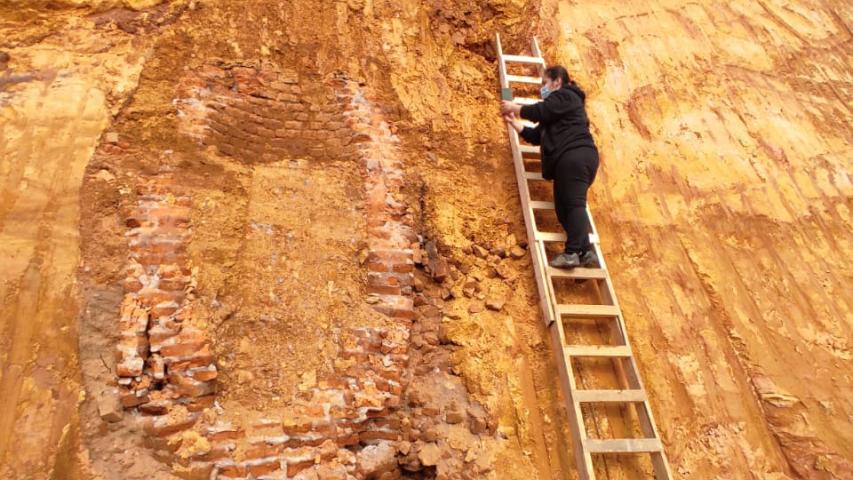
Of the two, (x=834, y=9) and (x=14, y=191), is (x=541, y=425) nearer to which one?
(x=14, y=191)

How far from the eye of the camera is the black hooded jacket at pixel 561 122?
3.61 meters

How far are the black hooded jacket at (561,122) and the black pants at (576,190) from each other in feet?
0.23

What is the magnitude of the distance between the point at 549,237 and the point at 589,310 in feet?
1.96

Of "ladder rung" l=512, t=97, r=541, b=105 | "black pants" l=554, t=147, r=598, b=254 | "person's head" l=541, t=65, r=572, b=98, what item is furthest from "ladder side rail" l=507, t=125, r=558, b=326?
"person's head" l=541, t=65, r=572, b=98

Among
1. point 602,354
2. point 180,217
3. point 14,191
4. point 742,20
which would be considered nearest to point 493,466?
point 602,354

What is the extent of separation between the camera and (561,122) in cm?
366

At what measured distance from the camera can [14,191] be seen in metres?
3.05

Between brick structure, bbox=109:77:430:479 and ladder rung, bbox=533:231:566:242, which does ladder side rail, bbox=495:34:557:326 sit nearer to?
ladder rung, bbox=533:231:566:242

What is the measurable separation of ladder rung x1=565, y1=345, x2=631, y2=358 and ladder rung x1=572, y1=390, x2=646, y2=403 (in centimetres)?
23

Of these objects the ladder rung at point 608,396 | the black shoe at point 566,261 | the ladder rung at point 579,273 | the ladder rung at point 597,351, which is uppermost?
the black shoe at point 566,261

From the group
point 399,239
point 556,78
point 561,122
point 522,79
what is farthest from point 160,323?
point 522,79

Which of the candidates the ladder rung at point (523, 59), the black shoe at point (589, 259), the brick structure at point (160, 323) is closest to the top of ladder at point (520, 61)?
the ladder rung at point (523, 59)

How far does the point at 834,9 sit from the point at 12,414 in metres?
8.78

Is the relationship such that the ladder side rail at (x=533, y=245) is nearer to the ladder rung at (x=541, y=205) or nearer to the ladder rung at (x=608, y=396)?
the ladder rung at (x=541, y=205)
